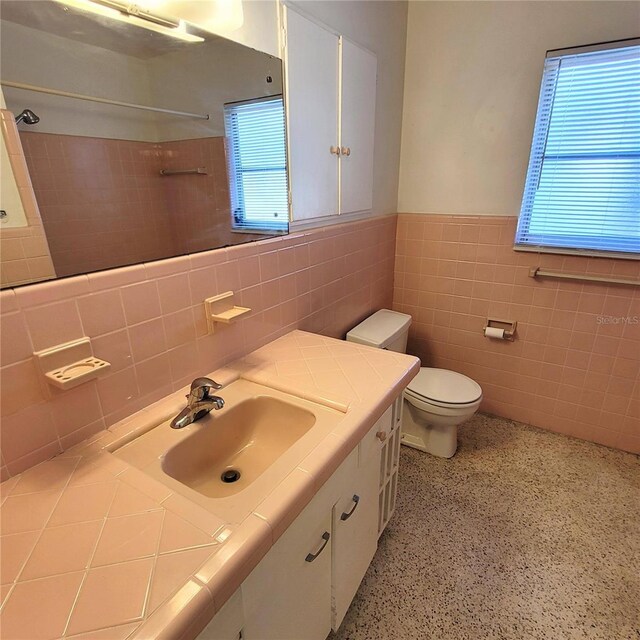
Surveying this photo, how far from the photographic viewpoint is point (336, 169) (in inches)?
64.9

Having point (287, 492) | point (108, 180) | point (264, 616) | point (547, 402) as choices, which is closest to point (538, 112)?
point (547, 402)

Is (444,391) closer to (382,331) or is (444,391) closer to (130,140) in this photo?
(382,331)

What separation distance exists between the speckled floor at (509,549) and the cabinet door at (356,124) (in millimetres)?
1448

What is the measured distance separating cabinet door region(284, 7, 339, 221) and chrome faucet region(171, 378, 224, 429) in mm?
773

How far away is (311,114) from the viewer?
4.71 ft

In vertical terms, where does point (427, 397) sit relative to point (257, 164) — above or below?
below

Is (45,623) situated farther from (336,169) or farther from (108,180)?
(336,169)

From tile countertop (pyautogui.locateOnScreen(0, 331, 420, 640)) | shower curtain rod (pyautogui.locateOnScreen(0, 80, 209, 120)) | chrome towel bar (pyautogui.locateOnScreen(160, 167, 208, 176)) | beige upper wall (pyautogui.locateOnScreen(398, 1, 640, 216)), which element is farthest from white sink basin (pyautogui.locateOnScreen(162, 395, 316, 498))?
beige upper wall (pyautogui.locateOnScreen(398, 1, 640, 216))

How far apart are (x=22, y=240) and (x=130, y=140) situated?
422 mm

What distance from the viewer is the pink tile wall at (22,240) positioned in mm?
749

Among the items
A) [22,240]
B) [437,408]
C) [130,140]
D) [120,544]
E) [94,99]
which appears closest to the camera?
[120,544]

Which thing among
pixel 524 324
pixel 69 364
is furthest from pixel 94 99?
pixel 524 324

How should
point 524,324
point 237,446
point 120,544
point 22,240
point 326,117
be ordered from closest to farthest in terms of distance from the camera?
point 120,544, point 22,240, point 237,446, point 326,117, point 524,324

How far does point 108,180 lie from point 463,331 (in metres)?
2.04
